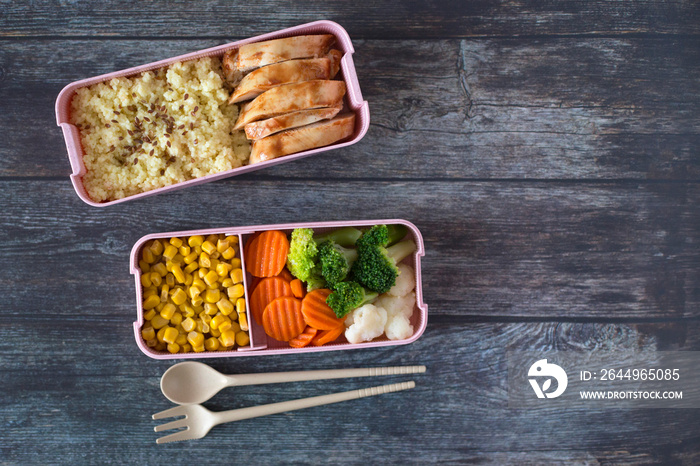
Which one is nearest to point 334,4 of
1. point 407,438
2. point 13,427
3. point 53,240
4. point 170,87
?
point 170,87

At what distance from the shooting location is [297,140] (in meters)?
2.15

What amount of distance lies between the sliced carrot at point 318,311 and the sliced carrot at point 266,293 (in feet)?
0.37

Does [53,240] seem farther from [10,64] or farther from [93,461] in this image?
[93,461]

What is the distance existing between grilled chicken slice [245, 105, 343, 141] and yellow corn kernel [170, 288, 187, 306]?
2.60ft

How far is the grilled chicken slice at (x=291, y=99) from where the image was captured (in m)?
2.09

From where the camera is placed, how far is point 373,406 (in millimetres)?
2436

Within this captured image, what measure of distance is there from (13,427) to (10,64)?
1.83m

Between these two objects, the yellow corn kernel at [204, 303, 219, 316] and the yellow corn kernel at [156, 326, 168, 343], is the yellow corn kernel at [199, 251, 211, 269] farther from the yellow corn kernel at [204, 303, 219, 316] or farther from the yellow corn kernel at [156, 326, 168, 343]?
the yellow corn kernel at [156, 326, 168, 343]

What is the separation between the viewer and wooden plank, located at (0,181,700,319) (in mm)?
2369

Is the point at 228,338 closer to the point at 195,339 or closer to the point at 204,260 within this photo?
the point at 195,339

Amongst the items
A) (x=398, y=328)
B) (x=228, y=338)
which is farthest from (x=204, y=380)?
(x=398, y=328)

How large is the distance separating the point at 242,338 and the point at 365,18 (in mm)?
1733

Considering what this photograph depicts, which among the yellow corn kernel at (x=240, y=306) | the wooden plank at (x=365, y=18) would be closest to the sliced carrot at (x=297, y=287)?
the yellow corn kernel at (x=240, y=306)

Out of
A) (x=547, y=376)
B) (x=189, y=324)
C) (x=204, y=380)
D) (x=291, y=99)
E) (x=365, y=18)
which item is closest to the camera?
(x=291, y=99)
